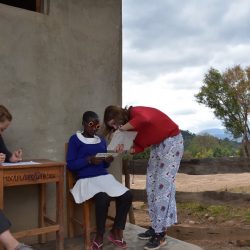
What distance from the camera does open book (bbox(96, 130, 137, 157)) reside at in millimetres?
4012

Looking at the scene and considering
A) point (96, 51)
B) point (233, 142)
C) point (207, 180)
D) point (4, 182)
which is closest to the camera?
point (4, 182)

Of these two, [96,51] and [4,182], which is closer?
[4,182]

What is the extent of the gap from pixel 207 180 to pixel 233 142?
1077 cm

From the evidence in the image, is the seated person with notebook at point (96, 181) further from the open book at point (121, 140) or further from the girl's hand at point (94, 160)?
the open book at point (121, 140)

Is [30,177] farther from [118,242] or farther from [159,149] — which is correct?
[159,149]

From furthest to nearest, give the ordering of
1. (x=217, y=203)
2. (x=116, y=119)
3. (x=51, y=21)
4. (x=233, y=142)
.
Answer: (x=233, y=142) < (x=217, y=203) < (x=51, y=21) < (x=116, y=119)

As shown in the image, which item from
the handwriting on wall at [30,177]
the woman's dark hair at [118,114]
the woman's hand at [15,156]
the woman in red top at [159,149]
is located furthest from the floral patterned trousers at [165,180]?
the woman's hand at [15,156]

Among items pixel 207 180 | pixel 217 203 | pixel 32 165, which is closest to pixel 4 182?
pixel 32 165

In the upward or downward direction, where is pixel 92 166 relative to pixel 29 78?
downward

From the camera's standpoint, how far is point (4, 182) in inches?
136

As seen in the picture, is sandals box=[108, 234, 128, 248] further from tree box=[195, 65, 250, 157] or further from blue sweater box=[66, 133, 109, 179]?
tree box=[195, 65, 250, 157]

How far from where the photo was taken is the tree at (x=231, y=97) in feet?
66.6

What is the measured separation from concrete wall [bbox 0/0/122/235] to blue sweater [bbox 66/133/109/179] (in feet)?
0.85

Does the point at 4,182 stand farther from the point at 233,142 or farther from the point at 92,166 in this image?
the point at 233,142
